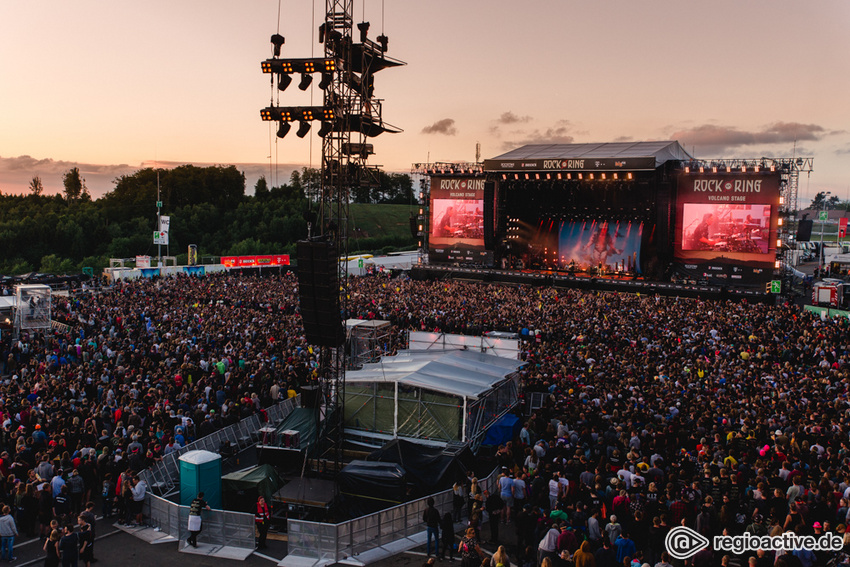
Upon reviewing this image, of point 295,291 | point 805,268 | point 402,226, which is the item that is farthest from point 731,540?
point 402,226

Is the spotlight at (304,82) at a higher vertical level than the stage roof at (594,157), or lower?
lower

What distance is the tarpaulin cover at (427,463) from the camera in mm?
11656

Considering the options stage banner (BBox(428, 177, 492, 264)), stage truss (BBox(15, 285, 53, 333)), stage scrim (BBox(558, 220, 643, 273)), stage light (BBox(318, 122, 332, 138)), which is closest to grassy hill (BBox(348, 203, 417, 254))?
stage banner (BBox(428, 177, 492, 264))

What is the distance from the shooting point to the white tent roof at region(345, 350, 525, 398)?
45.5 feet

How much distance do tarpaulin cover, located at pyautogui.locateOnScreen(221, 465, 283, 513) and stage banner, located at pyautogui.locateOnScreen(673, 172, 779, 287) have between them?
2861 centimetres

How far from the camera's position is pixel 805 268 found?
64.7m

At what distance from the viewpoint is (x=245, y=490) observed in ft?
38.0

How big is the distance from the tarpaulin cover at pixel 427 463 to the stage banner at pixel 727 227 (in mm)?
25640

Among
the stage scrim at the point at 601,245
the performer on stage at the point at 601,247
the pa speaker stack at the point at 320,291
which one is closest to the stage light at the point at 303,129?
the pa speaker stack at the point at 320,291

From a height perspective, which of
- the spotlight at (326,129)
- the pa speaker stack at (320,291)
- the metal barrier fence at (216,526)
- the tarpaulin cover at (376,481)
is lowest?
the metal barrier fence at (216,526)

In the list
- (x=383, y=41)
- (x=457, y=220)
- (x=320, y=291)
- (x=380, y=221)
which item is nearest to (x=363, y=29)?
(x=383, y=41)

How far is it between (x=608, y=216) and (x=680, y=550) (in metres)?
33.2

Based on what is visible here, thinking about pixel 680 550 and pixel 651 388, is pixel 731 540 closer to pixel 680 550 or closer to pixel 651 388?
pixel 680 550

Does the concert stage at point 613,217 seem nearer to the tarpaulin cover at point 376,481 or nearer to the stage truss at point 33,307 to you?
the stage truss at point 33,307
